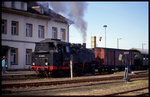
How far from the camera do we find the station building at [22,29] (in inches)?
1072

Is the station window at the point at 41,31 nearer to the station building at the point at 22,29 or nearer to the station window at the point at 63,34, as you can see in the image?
the station building at the point at 22,29

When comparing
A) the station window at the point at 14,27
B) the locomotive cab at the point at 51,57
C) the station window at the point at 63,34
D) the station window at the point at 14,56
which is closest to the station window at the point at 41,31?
the station window at the point at 63,34

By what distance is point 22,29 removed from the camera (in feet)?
95.9

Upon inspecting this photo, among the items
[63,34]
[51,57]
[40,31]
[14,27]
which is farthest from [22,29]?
[51,57]

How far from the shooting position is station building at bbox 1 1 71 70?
27234 millimetres

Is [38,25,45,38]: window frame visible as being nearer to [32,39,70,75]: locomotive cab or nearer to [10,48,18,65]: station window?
[10,48,18,65]: station window

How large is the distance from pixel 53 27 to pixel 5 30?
7.56 m

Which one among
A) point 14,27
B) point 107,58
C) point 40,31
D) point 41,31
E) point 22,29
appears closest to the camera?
point 107,58

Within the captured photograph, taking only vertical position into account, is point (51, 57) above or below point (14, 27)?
below

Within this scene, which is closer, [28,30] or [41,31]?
[28,30]

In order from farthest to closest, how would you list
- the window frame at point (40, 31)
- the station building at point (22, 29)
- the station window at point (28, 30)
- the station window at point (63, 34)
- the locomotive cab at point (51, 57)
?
1. the station window at point (63, 34)
2. the window frame at point (40, 31)
3. the station window at point (28, 30)
4. the station building at point (22, 29)
5. the locomotive cab at point (51, 57)

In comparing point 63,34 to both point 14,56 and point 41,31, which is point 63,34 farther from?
point 14,56

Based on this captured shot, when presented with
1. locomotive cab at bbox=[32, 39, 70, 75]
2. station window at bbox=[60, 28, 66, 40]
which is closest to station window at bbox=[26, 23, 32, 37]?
station window at bbox=[60, 28, 66, 40]

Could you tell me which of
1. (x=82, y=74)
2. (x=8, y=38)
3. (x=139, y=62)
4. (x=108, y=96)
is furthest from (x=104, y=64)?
(x=108, y=96)
